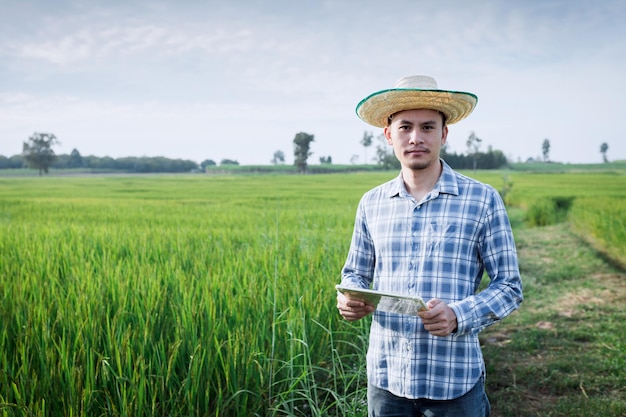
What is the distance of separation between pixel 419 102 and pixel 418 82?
68 millimetres

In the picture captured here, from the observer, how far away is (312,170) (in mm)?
71562

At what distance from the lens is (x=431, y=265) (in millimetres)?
1594

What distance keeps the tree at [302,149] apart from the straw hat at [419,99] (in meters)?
60.9

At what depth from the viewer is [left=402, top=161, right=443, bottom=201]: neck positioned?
A: 64.8 inches

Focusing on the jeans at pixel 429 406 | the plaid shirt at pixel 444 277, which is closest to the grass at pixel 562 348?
the jeans at pixel 429 406

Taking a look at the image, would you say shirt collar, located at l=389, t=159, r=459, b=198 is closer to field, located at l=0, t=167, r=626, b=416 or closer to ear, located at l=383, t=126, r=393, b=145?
ear, located at l=383, t=126, r=393, b=145

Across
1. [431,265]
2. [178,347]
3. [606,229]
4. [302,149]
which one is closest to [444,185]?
[431,265]

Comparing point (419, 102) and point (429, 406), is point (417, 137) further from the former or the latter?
point (429, 406)

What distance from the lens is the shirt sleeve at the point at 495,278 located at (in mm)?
1478

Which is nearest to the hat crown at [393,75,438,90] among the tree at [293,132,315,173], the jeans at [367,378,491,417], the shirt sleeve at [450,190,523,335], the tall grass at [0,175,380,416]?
the shirt sleeve at [450,190,523,335]

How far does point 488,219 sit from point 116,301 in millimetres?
2357

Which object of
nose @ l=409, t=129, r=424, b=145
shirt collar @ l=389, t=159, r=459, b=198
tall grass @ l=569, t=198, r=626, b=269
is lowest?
tall grass @ l=569, t=198, r=626, b=269

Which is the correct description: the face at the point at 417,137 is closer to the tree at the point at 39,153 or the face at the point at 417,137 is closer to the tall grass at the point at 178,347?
the tall grass at the point at 178,347

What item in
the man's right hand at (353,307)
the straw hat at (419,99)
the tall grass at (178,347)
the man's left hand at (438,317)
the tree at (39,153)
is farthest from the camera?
the tree at (39,153)
